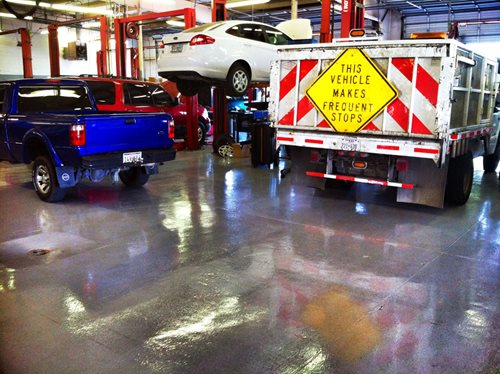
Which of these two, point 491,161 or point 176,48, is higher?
point 176,48

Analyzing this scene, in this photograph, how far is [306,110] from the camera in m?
6.93

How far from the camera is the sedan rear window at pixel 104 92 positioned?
338 inches

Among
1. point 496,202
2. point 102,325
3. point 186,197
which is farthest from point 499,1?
point 102,325

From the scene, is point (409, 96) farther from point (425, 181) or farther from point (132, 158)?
point (132, 158)

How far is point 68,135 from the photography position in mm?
6516

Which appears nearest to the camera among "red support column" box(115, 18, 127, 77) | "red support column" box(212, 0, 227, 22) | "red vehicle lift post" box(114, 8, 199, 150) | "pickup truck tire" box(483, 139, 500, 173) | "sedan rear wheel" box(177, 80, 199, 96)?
"pickup truck tire" box(483, 139, 500, 173)

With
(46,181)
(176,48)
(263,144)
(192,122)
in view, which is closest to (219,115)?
(192,122)

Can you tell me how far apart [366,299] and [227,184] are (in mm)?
5279

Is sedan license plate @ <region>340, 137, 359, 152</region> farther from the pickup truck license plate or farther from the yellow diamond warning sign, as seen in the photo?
the pickup truck license plate

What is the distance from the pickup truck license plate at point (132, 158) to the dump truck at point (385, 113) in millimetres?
2184

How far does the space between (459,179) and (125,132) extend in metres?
5.12

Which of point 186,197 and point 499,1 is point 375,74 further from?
point 499,1

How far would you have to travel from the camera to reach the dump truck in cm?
585

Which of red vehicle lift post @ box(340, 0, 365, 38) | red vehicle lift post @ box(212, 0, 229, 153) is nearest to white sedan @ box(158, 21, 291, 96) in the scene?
red vehicle lift post @ box(340, 0, 365, 38)
